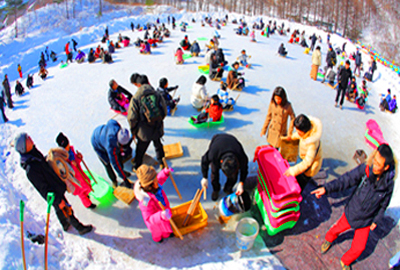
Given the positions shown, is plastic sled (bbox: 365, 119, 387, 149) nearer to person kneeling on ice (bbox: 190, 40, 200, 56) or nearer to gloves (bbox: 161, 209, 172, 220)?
gloves (bbox: 161, 209, 172, 220)

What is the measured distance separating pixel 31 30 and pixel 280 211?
44121 millimetres

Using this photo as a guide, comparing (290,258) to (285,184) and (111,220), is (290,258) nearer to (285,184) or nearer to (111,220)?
(285,184)

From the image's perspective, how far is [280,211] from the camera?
10.4ft

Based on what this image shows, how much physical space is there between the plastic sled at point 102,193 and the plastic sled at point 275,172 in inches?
108

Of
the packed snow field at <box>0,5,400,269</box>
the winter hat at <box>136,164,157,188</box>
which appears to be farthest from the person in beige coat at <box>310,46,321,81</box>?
the winter hat at <box>136,164,157,188</box>

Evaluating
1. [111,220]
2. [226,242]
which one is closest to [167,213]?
[226,242]

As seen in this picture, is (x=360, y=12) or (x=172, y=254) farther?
(x=360, y=12)

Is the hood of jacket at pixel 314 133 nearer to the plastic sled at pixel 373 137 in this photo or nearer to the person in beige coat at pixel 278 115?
the person in beige coat at pixel 278 115

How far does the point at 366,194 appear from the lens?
2.73 m

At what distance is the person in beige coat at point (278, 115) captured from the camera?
13.1 ft

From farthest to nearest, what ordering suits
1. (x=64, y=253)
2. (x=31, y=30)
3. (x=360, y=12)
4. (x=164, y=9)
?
(x=164, y=9)
(x=360, y=12)
(x=31, y=30)
(x=64, y=253)

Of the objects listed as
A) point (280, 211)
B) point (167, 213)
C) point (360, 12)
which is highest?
point (360, 12)

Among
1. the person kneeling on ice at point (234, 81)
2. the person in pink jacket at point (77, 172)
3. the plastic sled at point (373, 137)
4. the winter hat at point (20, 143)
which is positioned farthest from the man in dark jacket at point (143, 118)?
the person kneeling on ice at point (234, 81)

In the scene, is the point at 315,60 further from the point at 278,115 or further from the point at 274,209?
the point at 274,209
